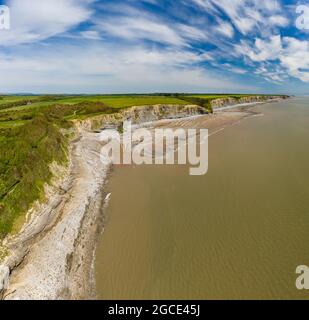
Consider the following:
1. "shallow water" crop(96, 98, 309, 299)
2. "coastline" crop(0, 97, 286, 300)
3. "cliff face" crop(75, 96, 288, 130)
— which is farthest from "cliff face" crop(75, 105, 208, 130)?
"coastline" crop(0, 97, 286, 300)

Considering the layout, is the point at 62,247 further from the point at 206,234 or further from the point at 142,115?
the point at 142,115

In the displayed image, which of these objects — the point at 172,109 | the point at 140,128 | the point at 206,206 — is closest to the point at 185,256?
the point at 206,206

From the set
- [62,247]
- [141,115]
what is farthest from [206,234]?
[141,115]

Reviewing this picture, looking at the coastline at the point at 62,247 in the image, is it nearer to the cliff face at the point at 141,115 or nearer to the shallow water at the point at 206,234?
the shallow water at the point at 206,234

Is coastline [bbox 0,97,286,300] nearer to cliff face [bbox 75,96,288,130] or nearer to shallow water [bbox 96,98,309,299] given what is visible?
shallow water [bbox 96,98,309,299]
